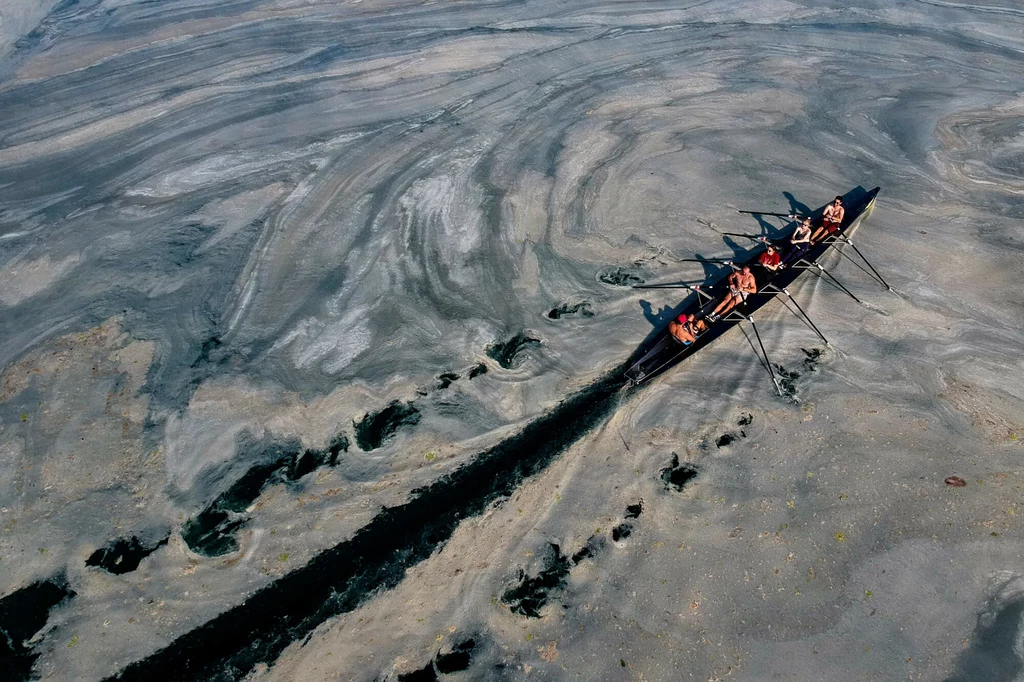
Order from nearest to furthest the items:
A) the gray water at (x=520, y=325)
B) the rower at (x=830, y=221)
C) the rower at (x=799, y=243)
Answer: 1. the gray water at (x=520, y=325)
2. the rower at (x=799, y=243)
3. the rower at (x=830, y=221)

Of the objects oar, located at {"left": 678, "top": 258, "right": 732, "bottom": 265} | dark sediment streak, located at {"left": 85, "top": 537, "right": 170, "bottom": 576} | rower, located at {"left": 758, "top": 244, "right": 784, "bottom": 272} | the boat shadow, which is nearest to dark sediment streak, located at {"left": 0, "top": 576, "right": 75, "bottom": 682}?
dark sediment streak, located at {"left": 85, "top": 537, "right": 170, "bottom": 576}

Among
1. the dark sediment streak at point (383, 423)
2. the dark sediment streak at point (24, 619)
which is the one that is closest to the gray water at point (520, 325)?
the dark sediment streak at point (383, 423)

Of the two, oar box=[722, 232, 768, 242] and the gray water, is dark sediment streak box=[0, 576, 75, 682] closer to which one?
the gray water

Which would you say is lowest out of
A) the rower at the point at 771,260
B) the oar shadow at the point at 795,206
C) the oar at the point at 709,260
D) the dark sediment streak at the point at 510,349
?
the dark sediment streak at the point at 510,349

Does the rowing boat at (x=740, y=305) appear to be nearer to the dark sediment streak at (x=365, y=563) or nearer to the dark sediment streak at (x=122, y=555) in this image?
the dark sediment streak at (x=365, y=563)

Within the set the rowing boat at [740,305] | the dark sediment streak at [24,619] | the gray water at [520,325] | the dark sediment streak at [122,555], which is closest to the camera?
the dark sediment streak at [24,619]

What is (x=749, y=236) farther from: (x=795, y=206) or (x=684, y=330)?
(x=684, y=330)
